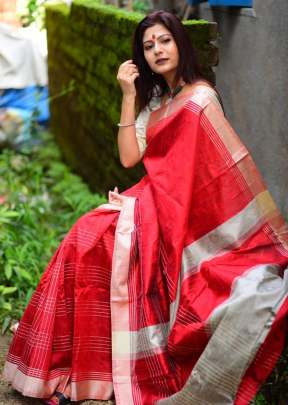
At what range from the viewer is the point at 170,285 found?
10.2 feet

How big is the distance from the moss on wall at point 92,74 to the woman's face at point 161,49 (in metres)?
0.56

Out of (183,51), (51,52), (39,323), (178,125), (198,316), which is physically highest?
(183,51)

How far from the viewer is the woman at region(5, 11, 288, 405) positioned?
2932mm

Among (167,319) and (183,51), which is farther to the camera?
(183,51)

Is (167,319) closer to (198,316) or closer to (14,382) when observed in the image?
(198,316)

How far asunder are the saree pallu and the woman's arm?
0.15m

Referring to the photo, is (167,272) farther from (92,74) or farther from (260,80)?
(92,74)

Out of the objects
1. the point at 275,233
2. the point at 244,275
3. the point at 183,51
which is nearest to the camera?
the point at 244,275

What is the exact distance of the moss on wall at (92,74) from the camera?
16.5 feet

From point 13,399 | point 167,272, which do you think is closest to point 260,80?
point 167,272

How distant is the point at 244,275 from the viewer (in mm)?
2920

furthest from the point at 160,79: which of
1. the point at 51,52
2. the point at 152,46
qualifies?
the point at 51,52

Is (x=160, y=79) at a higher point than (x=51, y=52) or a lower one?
higher

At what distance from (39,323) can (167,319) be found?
1.80 feet
